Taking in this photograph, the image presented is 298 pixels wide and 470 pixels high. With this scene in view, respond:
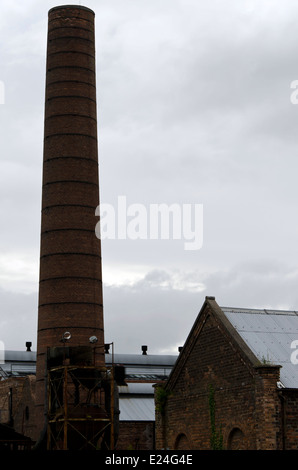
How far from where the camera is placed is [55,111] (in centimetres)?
Result: 4188

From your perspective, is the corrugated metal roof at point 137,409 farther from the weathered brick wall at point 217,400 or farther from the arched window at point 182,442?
the arched window at point 182,442

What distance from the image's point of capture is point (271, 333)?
30.7m

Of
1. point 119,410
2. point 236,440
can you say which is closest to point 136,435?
point 119,410

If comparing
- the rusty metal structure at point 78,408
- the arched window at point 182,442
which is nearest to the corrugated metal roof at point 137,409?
the rusty metal structure at point 78,408

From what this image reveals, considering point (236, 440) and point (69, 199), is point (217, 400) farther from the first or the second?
point (69, 199)

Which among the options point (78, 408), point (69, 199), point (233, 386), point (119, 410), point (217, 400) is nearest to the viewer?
point (233, 386)

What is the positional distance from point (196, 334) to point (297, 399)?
499 cm

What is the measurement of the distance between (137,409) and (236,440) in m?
17.8

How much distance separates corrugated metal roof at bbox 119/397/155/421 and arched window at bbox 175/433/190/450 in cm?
1305

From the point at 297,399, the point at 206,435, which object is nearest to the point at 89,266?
the point at 206,435

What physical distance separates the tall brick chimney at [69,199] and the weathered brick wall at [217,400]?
875cm

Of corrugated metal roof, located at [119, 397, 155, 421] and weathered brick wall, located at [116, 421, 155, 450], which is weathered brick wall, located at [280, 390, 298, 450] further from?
corrugated metal roof, located at [119, 397, 155, 421]

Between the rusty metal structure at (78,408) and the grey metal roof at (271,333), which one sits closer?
the grey metal roof at (271,333)

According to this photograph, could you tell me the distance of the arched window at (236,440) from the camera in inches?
1112
